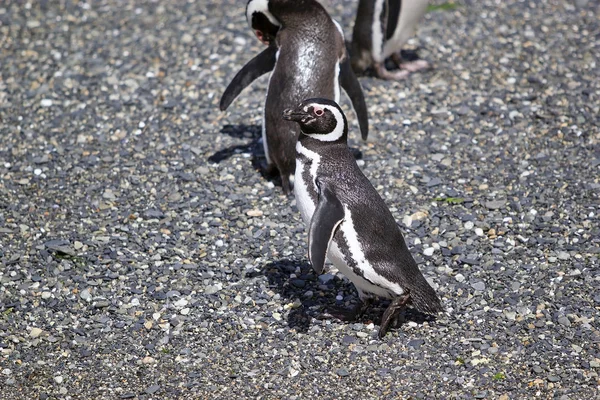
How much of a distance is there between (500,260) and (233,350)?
1.66m

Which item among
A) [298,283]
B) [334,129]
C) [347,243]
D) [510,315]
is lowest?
[298,283]

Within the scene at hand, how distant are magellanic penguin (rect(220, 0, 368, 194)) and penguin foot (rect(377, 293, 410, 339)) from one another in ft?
4.89

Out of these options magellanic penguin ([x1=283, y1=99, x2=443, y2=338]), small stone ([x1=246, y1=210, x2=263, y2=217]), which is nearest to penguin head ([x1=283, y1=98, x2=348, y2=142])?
magellanic penguin ([x1=283, y1=99, x2=443, y2=338])

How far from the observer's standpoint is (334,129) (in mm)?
4543

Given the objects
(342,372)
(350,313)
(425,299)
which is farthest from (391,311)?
(342,372)

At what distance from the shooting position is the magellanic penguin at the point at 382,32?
6973 millimetres

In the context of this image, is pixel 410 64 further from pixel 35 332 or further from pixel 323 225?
pixel 35 332

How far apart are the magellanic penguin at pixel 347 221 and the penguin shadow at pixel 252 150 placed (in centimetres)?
139

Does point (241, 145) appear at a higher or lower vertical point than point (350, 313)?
lower

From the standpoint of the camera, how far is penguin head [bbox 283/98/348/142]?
4.52 metres

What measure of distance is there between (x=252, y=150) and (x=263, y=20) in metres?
0.92

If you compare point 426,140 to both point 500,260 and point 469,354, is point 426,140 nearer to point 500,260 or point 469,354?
point 500,260

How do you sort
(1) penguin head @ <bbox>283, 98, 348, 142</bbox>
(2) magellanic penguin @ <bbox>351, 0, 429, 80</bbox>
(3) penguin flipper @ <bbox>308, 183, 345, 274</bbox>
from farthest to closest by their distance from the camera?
(2) magellanic penguin @ <bbox>351, 0, 429, 80</bbox>, (1) penguin head @ <bbox>283, 98, 348, 142</bbox>, (3) penguin flipper @ <bbox>308, 183, 345, 274</bbox>

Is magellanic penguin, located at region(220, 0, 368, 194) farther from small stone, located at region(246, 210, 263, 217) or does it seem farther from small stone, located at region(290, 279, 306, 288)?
small stone, located at region(290, 279, 306, 288)
